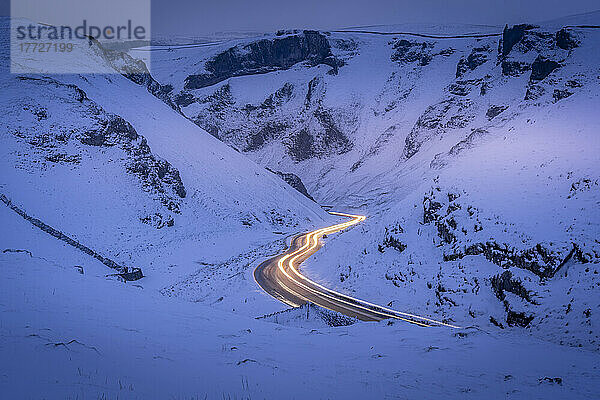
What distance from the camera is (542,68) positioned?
227 feet

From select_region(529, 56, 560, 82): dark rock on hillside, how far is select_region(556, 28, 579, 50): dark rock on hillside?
12.9 feet

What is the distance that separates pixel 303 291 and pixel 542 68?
71.4 metres

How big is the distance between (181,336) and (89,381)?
10.0 feet

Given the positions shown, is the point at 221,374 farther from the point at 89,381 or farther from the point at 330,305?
the point at 330,305

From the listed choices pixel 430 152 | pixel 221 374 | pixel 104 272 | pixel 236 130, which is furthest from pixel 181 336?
pixel 236 130

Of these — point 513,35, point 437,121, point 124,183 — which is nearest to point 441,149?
point 437,121

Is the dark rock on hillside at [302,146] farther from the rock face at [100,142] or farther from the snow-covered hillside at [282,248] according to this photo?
the rock face at [100,142]

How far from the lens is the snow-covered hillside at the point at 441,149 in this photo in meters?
17.4

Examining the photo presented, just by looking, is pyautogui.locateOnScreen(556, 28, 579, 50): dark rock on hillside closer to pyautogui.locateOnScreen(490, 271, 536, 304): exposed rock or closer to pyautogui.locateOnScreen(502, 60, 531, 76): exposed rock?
pyautogui.locateOnScreen(502, 60, 531, 76): exposed rock

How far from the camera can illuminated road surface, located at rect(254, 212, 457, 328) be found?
19000 mm

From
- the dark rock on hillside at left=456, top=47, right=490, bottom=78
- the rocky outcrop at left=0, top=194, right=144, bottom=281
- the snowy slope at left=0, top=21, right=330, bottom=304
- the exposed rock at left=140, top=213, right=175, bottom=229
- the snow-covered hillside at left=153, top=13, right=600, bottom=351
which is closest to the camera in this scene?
the snow-covered hillside at left=153, top=13, right=600, bottom=351

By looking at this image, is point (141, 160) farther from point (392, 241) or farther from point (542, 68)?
point (542, 68)

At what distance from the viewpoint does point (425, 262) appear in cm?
2188

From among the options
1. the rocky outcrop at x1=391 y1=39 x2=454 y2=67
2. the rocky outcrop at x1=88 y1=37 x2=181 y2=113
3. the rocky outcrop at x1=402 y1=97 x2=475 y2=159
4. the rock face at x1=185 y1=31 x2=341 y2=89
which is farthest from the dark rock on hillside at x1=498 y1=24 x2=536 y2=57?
the rocky outcrop at x1=88 y1=37 x2=181 y2=113
